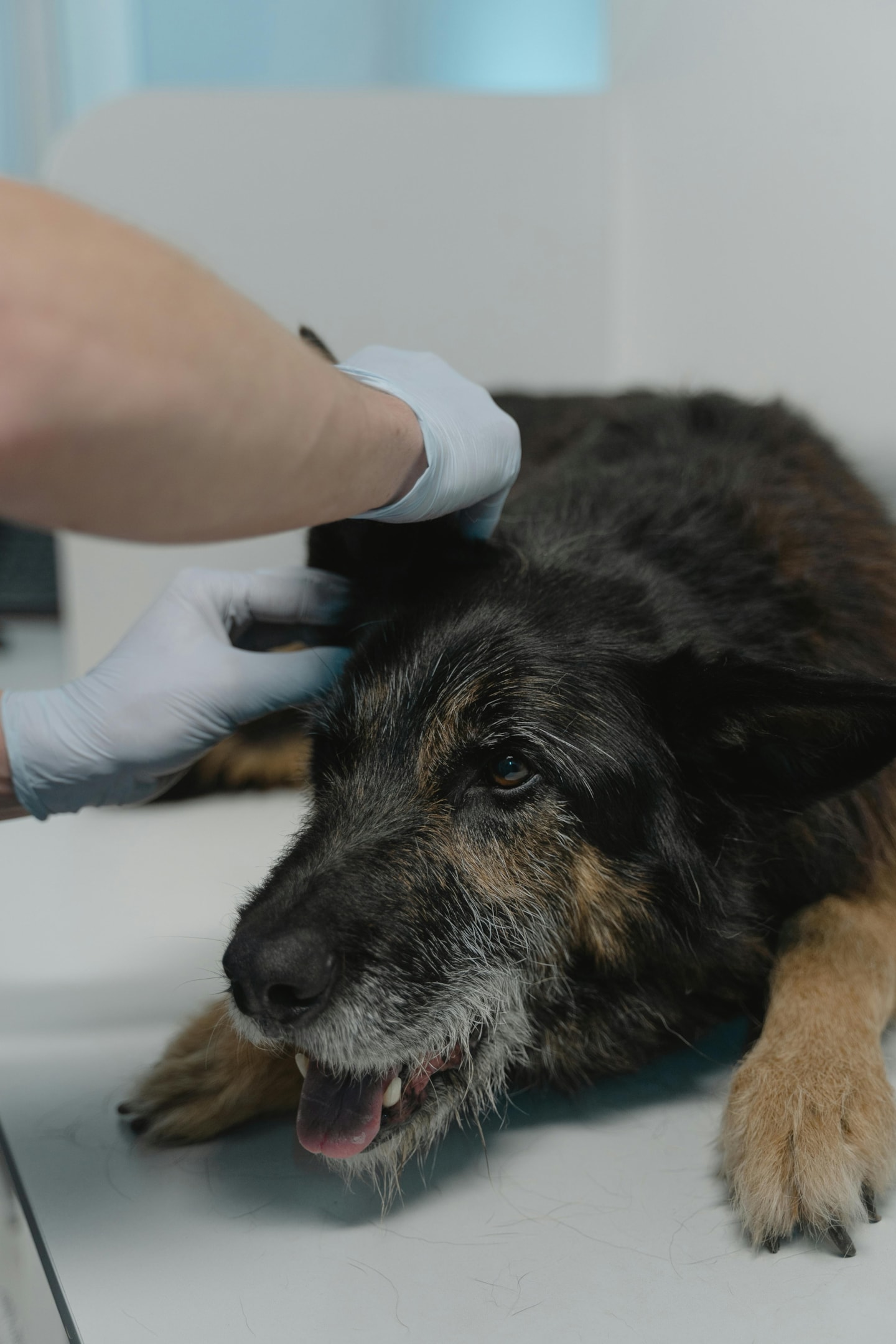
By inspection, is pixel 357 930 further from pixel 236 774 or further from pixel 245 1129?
pixel 236 774

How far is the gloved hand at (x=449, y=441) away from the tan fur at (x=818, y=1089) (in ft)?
2.62

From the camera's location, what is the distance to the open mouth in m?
1.41

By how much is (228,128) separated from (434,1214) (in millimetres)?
3109

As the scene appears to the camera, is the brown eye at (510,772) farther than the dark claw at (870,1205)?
Yes

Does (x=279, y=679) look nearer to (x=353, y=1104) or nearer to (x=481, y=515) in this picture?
(x=481, y=515)

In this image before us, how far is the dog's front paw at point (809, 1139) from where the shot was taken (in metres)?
1.29

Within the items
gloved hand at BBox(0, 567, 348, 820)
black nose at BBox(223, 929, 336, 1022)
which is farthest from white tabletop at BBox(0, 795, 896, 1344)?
gloved hand at BBox(0, 567, 348, 820)

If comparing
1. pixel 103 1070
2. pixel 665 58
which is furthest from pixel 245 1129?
pixel 665 58

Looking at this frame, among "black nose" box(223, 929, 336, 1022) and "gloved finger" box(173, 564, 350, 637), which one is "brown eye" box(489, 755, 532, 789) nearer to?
"black nose" box(223, 929, 336, 1022)

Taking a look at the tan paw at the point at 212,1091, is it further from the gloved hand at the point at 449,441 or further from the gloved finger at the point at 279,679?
the gloved hand at the point at 449,441

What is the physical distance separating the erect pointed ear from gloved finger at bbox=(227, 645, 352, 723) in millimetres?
551

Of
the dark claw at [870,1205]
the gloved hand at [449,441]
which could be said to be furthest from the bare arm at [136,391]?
the dark claw at [870,1205]

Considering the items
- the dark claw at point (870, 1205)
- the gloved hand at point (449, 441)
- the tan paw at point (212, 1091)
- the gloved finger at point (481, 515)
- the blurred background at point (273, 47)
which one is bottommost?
the tan paw at point (212, 1091)

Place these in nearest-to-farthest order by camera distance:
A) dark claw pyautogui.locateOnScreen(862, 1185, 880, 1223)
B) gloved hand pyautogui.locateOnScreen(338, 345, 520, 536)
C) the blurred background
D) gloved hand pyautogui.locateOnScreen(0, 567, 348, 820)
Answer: dark claw pyautogui.locateOnScreen(862, 1185, 880, 1223)
gloved hand pyautogui.locateOnScreen(338, 345, 520, 536)
gloved hand pyautogui.locateOnScreen(0, 567, 348, 820)
the blurred background
